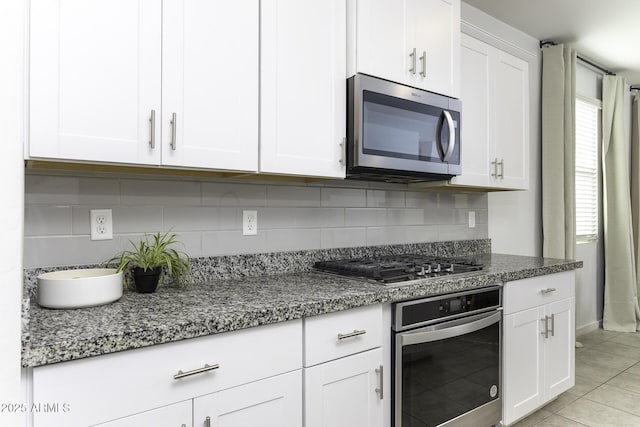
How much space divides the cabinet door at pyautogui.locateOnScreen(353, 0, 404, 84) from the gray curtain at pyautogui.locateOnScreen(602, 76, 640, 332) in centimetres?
319

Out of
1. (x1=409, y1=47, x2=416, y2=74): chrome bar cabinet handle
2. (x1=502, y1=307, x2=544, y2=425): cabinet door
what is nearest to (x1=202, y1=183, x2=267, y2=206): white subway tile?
(x1=409, y1=47, x2=416, y2=74): chrome bar cabinet handle

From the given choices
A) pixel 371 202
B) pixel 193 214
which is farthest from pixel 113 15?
pixel 371 202

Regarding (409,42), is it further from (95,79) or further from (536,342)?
(536,342)

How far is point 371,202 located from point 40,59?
168cm

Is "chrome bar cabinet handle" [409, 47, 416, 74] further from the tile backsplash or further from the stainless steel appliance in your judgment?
the stainless steel appliance

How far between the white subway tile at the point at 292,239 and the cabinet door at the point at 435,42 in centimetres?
91

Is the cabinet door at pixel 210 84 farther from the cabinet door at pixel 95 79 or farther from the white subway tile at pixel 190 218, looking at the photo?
the white subway tile at pixel 190 218

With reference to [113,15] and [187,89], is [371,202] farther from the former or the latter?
[113,15]

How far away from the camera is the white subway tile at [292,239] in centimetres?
199

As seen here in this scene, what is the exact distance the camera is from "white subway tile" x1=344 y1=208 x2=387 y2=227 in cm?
229

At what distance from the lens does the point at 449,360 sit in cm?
177

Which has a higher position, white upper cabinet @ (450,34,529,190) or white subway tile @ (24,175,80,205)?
white upper cabinet @ (450,34,529,190)

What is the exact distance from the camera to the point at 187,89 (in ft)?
4.64

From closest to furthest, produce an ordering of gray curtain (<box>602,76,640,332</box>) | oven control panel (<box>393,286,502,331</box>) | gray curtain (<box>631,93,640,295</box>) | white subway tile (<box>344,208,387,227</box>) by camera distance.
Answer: oven control panel (<box>393,286,502,331</box>), white subway tile (<box>344,208,387,227</box>), gray curtain (<box>602,76,640,332</box>), gray curtain (<box>631,93,640,295</box>)
